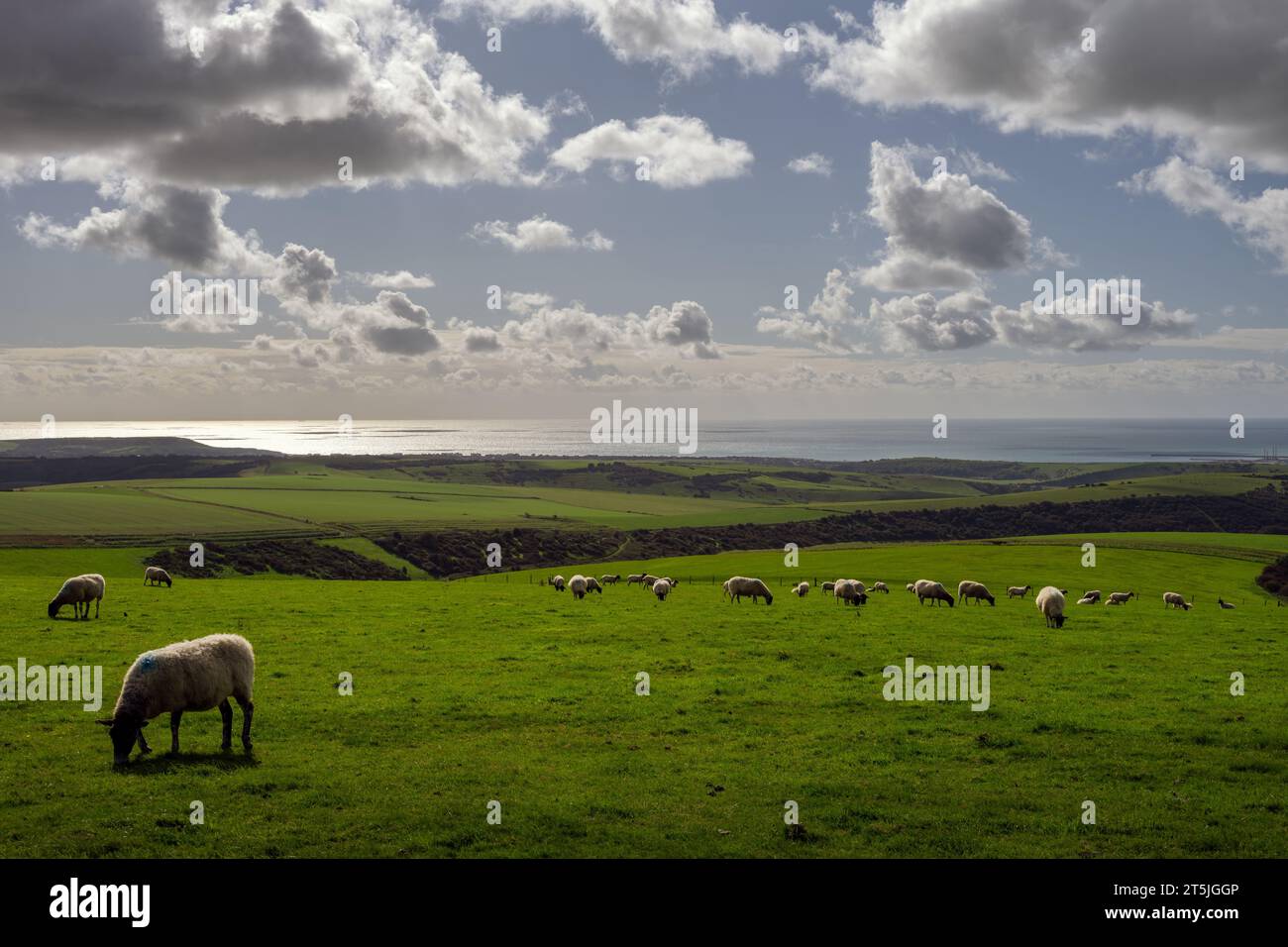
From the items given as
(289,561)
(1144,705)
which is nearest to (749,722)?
(1144,705)

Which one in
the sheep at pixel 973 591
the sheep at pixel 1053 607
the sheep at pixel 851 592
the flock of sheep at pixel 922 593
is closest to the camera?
the sheep at pixel 1053 607

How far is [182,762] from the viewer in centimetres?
1625

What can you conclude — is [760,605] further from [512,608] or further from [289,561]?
[289,561]

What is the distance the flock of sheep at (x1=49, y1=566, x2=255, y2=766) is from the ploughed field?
0.60 metres

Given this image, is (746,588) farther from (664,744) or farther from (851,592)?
(664,744)

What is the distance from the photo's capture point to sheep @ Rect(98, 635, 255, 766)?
16.3 m

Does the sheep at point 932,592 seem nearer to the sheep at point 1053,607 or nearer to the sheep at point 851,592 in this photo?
the sheep at point 851,592

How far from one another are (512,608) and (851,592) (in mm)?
17677

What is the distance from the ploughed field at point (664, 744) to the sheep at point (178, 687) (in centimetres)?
58

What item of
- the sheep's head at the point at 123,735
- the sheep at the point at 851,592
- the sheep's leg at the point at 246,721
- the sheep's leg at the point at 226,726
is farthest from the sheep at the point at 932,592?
the sheep's head at the point at 123,735

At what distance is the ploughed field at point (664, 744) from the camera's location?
Answer: 13.4m

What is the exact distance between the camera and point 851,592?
44000 millimetres

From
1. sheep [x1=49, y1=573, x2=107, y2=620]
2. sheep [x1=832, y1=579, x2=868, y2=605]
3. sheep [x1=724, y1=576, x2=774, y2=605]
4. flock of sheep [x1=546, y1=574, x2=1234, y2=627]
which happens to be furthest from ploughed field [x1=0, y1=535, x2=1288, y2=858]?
sheep [x1=724, y1=576, x2=774, y2=605]
